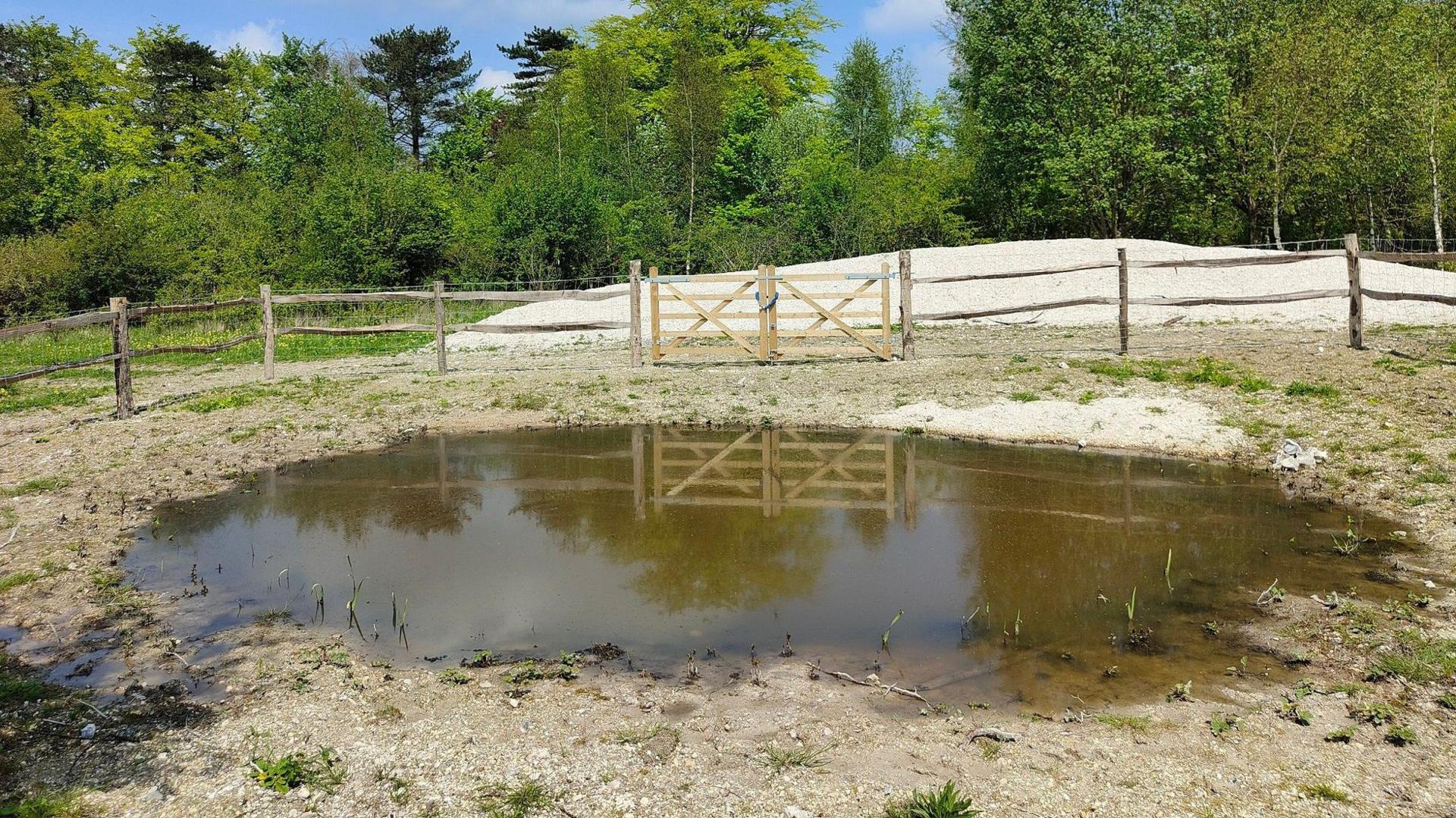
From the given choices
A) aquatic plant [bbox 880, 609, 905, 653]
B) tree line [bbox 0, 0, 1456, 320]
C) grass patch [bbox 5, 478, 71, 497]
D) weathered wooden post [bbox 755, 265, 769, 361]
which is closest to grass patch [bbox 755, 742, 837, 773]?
aquatic plant [bbox 880, 609, 905, 653]

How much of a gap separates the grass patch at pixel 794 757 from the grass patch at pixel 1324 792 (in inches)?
64.6

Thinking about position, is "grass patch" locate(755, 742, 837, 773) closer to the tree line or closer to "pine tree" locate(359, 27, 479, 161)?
the tree line

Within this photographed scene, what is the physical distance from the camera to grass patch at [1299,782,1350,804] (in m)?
3.30

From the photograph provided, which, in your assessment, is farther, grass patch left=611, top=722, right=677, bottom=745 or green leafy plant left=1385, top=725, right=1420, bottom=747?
grass patch left=611, top=722, right=677, bottom=745

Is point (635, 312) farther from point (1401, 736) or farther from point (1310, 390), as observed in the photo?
point (1401, 736)

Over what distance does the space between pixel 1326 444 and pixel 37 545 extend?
9950 millimetres

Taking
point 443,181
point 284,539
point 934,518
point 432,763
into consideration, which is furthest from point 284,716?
point 443,181

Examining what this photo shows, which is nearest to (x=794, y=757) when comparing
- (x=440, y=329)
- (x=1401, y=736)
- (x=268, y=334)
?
(x=1401, y=736)

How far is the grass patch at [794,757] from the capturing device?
3613 millimetres

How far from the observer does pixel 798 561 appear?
20.2 ft

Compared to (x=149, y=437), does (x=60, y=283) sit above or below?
above

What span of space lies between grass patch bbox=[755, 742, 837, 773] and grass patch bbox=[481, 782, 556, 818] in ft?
2.64

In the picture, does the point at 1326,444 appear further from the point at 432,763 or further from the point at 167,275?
the point at 167,275

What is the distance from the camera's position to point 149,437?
9898 mm
